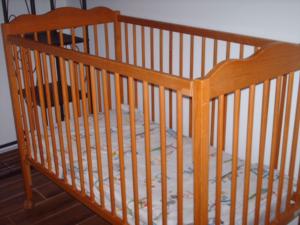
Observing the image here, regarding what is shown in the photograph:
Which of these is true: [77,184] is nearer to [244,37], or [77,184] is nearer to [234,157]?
[234,157]

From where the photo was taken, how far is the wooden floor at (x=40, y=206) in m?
2.22

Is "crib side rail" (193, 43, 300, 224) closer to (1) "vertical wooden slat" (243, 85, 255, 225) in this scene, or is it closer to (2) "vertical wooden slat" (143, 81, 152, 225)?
(1) "vertical wooden slat" (243, 85, 255, 225)

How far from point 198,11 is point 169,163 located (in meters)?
0.83

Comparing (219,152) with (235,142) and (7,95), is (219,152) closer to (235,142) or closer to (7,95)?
(235,142)

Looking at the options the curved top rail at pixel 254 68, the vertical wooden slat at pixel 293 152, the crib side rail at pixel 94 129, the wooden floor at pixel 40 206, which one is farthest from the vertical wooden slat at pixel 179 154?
the wooden floor at pixel 40 206

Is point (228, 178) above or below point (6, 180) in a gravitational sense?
above

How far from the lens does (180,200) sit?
4.46 ft

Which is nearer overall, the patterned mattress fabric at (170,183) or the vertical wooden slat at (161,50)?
the patterned mattress fabric at (170,183)

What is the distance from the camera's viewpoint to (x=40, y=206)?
7.76 feet

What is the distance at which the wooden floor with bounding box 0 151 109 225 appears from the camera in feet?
7.30

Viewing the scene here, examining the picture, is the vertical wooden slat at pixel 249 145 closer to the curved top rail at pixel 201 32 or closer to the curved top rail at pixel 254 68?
the curved top rail at pixel 254 68

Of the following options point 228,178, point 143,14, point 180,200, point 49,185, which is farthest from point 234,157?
point 49,185

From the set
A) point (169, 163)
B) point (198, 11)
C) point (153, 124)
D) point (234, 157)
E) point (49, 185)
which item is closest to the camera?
point (234, 157)

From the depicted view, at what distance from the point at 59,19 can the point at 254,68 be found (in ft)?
4.37
